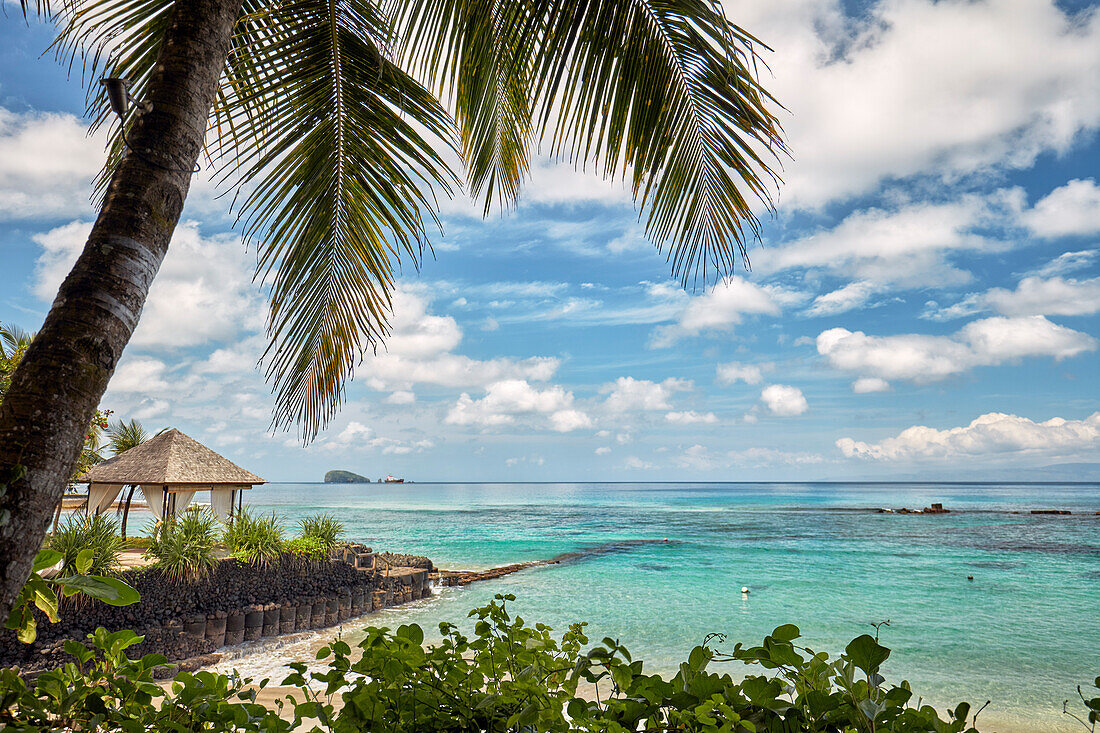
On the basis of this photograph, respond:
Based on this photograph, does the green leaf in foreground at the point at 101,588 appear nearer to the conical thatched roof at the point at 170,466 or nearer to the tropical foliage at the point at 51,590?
the tropical foliage at the point at 51,590

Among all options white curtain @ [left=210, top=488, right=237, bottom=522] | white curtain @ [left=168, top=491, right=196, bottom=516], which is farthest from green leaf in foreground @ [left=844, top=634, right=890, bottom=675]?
white curtain @ [left=168, top=491, right=196, bottom=516]

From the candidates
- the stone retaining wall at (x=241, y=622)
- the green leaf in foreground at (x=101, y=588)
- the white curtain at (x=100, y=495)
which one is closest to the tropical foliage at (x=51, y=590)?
the green leaf in foreground at (x=101, y=588)

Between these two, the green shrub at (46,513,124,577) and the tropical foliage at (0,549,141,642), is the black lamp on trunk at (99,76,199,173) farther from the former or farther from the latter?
the green shrub at (46,513,124,577)

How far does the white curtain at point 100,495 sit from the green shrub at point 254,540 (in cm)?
410

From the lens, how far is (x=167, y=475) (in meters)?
12.1

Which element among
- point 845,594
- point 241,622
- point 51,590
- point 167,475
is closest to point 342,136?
point 51,590

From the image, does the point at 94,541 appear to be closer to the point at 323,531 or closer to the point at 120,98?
the point at 323,531

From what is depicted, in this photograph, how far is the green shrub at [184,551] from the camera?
899cm

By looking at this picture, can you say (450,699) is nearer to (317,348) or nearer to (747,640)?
(317,348)

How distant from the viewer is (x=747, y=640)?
12.9 meters

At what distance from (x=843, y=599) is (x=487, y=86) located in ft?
57.7

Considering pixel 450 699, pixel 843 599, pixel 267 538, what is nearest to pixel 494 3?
pixel 450 699

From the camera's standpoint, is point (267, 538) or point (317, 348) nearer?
Answer: point (317, 348)

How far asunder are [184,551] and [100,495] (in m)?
5.88
